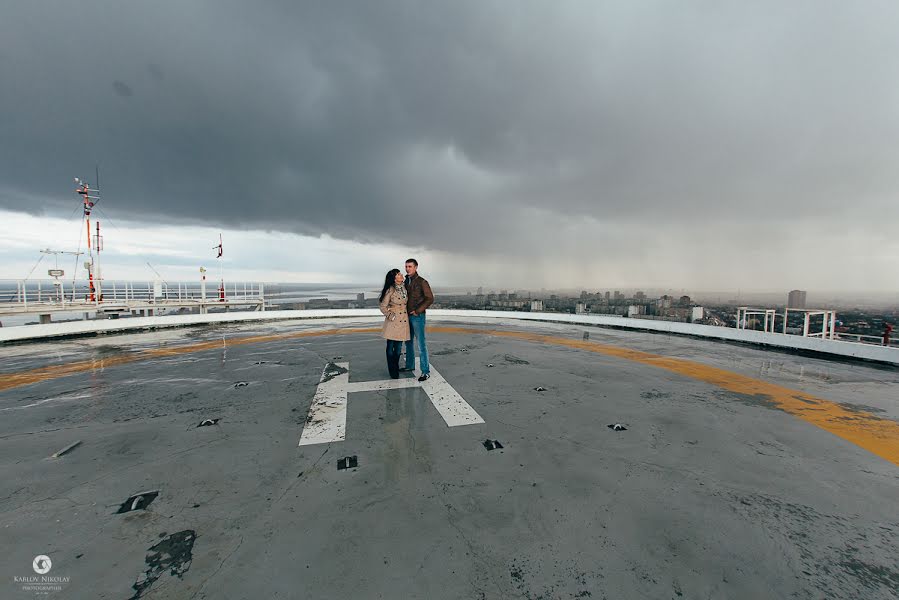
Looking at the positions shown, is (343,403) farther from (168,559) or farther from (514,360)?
(514,360)

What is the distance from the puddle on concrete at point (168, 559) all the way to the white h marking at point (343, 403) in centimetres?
116

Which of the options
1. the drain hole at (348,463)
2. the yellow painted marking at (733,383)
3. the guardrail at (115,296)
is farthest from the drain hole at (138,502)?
the guardrail at (115,296)

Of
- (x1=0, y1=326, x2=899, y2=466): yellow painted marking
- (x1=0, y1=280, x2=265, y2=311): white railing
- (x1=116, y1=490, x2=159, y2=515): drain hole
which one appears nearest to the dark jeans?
(x1=116, y1=490, x2=159, y2=515): drain hole

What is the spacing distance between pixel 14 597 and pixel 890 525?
516 centimetres

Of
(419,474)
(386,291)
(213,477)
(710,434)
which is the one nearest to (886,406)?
(710,434)

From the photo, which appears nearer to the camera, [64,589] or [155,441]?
[64,589]

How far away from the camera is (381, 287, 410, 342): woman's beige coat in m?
4.81

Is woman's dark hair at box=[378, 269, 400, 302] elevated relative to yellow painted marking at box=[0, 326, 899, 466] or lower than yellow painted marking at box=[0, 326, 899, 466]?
elevated

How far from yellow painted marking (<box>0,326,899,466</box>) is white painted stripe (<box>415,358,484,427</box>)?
13.2 ft

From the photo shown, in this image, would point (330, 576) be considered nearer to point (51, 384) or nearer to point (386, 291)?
point (386, 291)

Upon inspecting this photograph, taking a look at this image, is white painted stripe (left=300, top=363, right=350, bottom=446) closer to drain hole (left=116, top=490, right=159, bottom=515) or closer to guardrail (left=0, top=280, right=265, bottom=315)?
drain hole (left=116, top=490, right=159, bottom=515)

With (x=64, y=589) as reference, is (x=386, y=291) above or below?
above

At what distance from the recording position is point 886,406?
14.6 feet

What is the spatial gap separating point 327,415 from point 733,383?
6.52m
